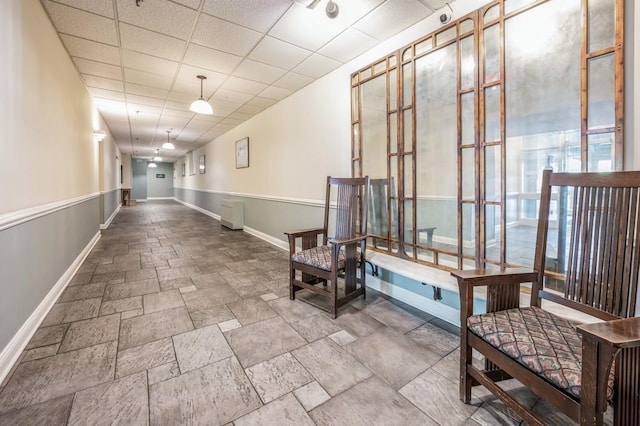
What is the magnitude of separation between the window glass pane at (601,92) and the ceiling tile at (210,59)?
3186mm

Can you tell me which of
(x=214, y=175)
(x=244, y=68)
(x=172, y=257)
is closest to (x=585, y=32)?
(x=244, y=68)

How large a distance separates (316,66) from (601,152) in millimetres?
2925

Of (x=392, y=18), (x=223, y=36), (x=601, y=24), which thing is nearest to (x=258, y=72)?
(x=223, y=36)

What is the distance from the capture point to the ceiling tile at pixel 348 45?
2.79 m

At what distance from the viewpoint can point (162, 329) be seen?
2.15 m

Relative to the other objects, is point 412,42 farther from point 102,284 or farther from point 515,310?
point 102,284

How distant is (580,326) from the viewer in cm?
91

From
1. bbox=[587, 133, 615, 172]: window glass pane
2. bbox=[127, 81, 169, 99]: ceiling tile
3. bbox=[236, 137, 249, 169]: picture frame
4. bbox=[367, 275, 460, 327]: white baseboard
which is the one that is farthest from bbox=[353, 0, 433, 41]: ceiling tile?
bbox=[236, 137, 249, 169]: picture frame

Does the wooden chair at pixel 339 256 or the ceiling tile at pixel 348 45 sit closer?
the wooden chair at pixel 339 256

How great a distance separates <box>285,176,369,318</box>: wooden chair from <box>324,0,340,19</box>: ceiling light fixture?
55.4 inches

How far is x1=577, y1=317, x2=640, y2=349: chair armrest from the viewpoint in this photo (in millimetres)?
827

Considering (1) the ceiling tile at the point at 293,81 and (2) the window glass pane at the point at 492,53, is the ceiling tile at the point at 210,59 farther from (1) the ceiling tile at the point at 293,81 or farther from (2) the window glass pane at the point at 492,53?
(2) the window glass pane at the point at 492,53

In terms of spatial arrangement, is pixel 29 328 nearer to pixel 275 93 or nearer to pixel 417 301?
pixel 417 301

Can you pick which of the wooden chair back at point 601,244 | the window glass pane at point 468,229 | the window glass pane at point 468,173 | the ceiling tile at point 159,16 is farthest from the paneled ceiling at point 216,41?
the wooden chair back at point 601,244
